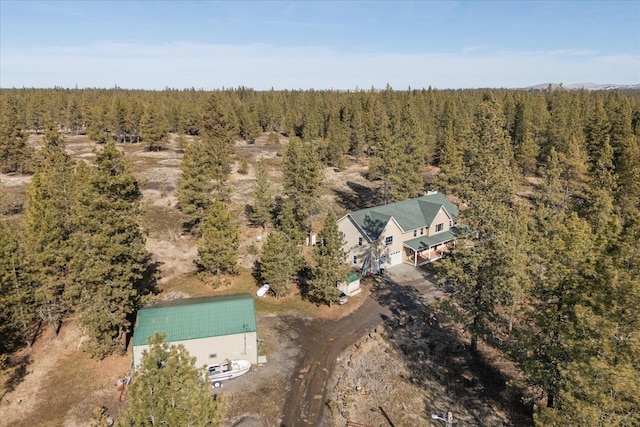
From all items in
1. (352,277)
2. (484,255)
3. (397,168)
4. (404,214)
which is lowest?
(352,277)

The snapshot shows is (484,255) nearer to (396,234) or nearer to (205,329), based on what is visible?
(396,234)

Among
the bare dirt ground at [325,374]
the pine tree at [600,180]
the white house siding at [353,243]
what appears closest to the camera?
the bare dirt ground at [325,374]

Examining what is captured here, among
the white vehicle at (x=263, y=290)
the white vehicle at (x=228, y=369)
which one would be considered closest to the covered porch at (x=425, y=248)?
the white vehicle at (x=263, y=290)

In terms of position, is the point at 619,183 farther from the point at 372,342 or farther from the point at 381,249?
the point at 372,342

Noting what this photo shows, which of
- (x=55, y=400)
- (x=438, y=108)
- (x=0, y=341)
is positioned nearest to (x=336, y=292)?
(x=55, y=400)

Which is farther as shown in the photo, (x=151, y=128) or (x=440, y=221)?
(x=151, y=128)

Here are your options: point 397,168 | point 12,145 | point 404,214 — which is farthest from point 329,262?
point 12,145

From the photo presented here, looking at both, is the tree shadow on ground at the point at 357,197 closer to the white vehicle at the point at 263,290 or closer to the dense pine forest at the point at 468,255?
the dense pine forest at the point at 468,255

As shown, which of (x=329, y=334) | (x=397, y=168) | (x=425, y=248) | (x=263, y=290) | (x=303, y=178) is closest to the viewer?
(x=329, y=334)
